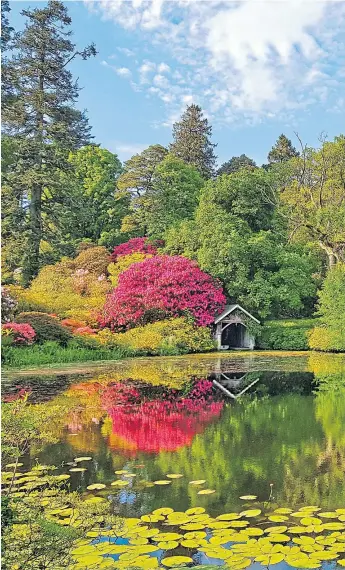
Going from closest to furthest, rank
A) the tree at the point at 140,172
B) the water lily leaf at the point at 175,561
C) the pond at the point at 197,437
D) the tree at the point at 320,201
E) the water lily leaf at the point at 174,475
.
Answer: the water lily leaf at the point at 175,561 < the pond at the point at 197,437 < the water lily leaf at the point at 174,475 < the tree at the point at 320,201 < the tree at the point at 140,172

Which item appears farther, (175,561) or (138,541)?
(138,541)

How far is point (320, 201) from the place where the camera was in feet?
49.4

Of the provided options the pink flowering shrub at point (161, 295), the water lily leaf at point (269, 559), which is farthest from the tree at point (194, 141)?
the water lily leaf at point (269, 559)

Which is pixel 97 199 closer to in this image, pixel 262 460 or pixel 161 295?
pixel 161 295

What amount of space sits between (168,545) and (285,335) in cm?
1302

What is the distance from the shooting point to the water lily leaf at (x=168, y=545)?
242 centimetres

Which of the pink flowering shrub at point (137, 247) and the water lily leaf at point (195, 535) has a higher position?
the pink flowering shrub at point (137, 247)

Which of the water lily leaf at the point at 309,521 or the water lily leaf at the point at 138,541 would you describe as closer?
the water lily leaf at the point at 138,541

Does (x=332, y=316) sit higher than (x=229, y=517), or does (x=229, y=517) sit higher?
(x=332, y=316)

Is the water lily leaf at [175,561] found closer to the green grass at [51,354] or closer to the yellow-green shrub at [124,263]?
the green grass at [51,354]

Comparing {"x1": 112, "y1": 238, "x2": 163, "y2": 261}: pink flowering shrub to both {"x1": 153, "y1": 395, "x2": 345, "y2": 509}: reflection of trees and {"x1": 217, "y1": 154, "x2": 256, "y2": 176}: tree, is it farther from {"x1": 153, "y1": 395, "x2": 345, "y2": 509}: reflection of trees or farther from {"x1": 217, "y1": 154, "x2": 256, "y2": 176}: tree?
{"x1": 217, "y1": 154, "x2": 256, "y2": 176}: tree

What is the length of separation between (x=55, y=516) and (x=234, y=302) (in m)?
13.3

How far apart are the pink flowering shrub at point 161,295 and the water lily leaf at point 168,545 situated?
11044 millimetres

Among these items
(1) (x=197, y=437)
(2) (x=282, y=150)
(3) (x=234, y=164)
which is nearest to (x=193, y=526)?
(1) (x=197, y=437)
